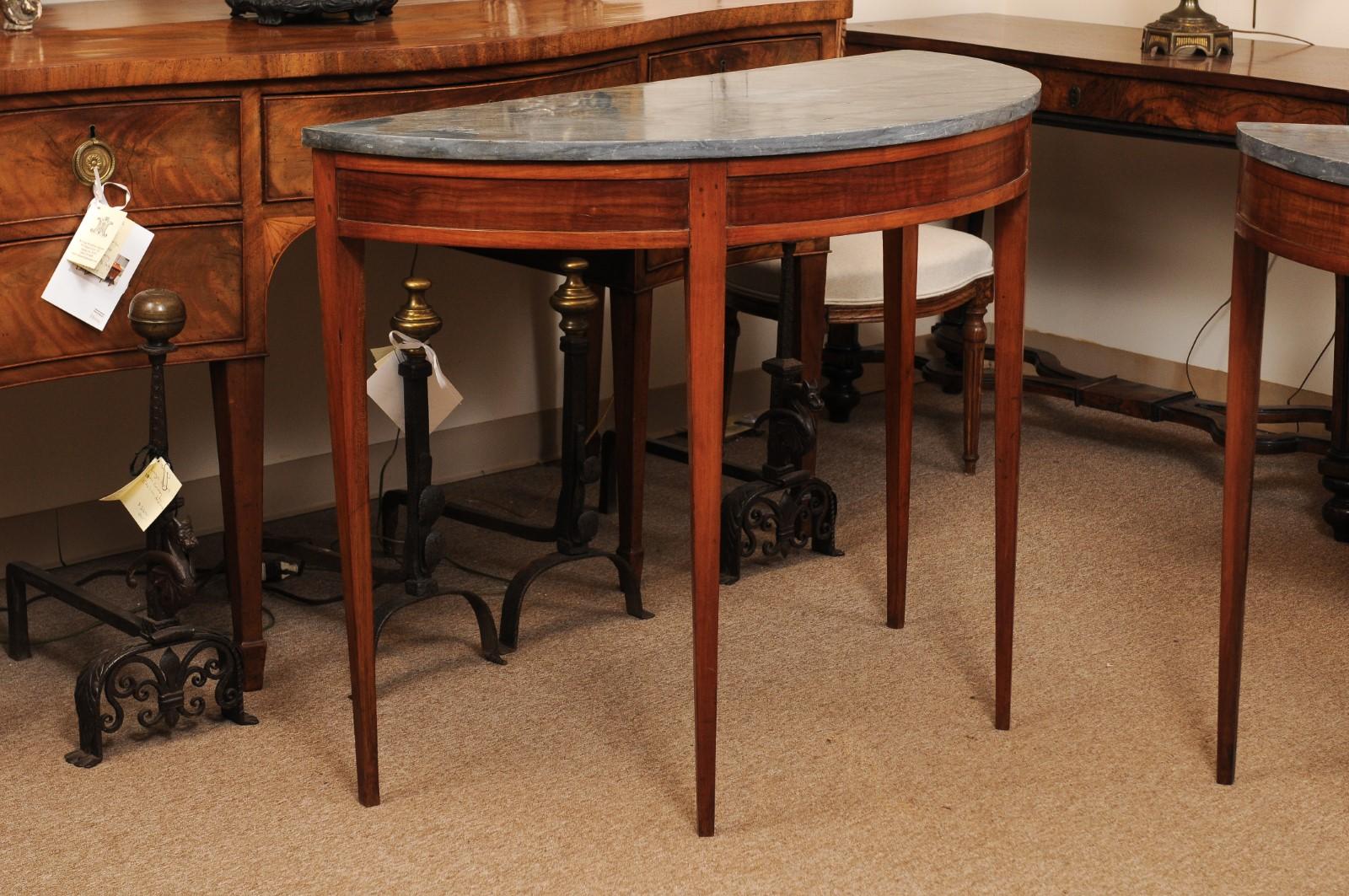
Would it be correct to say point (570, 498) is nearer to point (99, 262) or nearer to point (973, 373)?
point (99, 262)

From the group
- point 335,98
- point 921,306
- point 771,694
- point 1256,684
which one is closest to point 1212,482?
point 921,306

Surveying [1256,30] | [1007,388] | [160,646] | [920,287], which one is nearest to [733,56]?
[920,287]

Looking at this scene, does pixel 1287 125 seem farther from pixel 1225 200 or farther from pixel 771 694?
pixel 1225 200

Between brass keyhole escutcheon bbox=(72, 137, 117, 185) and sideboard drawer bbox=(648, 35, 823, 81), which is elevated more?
sideboard drawer bbox=(648, 35, 823, 81)

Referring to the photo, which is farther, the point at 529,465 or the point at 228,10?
the point at 529,465

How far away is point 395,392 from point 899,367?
0.72 m

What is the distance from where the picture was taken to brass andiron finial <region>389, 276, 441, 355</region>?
6.84ft

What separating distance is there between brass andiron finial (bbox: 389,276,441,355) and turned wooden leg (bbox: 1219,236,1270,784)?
3.26 feet

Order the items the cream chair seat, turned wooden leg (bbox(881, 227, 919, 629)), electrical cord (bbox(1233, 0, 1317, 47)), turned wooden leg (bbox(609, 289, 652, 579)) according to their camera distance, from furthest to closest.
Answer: electrical cord (bbox(1233, 0, 1317, 47)), the cream chair seat, turned wooden leg (bbox(609, 289, 652, 579)), turned wooden leg (bbox(881, 227, 919, 629))

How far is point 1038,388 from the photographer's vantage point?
337 centimetres

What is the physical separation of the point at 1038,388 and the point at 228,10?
182cm

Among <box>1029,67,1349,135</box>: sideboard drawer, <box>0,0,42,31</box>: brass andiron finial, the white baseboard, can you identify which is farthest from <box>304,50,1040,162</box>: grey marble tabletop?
the white baseboard

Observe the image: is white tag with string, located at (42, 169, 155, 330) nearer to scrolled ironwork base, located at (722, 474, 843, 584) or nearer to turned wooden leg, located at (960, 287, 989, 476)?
scrolled ironwork base, located at (722, 474, 843, 584)

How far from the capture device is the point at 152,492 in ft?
6.50
